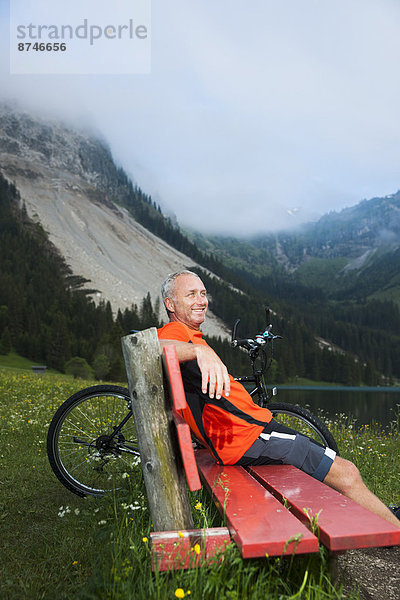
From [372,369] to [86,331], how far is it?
111m

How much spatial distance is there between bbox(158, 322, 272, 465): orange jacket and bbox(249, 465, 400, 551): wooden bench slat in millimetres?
312

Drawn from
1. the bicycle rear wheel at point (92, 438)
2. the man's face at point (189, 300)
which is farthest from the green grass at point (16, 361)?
the man's face at point (189, 300)

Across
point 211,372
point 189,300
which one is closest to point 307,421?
point 189,300

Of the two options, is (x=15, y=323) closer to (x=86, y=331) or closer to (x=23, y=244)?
(x=86, y=331)

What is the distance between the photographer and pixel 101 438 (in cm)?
571

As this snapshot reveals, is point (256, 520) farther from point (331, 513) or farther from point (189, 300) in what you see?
point (189, 300)

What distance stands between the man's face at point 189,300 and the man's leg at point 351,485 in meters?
1.79

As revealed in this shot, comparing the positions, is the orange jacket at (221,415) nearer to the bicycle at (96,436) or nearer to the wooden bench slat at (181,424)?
the wooden bench slat at (181,424)

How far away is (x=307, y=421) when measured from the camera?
5.86 metres

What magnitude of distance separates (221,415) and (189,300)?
1.15m

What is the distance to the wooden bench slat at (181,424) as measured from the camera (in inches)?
95.1

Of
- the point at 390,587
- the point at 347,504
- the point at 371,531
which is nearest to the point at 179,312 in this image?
the point at 347,504

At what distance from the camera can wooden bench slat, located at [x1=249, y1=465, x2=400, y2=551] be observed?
7.77 feet

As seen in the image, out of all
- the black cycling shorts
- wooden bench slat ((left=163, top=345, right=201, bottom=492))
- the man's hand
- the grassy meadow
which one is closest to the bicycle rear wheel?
the grassy meadow
